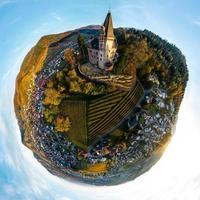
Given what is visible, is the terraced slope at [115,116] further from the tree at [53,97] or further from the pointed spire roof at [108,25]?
the pointed spire roof at [108,25]

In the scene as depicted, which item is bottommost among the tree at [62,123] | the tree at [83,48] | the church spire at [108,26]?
the tree at [62,123]

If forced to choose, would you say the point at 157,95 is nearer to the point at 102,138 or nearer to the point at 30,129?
the point at 102,138

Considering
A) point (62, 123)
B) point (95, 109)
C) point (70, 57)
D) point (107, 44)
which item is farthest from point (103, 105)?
point (107, 44)

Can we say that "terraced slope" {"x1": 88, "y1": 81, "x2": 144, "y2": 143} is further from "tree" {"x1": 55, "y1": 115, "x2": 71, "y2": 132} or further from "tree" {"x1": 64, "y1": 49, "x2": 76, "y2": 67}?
"tree" {"x1": 64, "y1": 49, "x2": 76, "y2": 67}

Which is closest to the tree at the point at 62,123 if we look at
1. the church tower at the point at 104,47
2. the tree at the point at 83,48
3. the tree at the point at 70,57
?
the tree at the point at 70,57

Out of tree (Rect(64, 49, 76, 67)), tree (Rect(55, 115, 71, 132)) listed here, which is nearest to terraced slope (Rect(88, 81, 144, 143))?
tree (Rect(55, 115, 71, 132))

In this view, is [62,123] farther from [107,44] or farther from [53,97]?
[107,44]

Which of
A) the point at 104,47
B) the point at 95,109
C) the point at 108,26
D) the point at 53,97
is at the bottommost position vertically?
the point at 95,109

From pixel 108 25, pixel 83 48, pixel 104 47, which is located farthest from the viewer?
pixel 83 48
